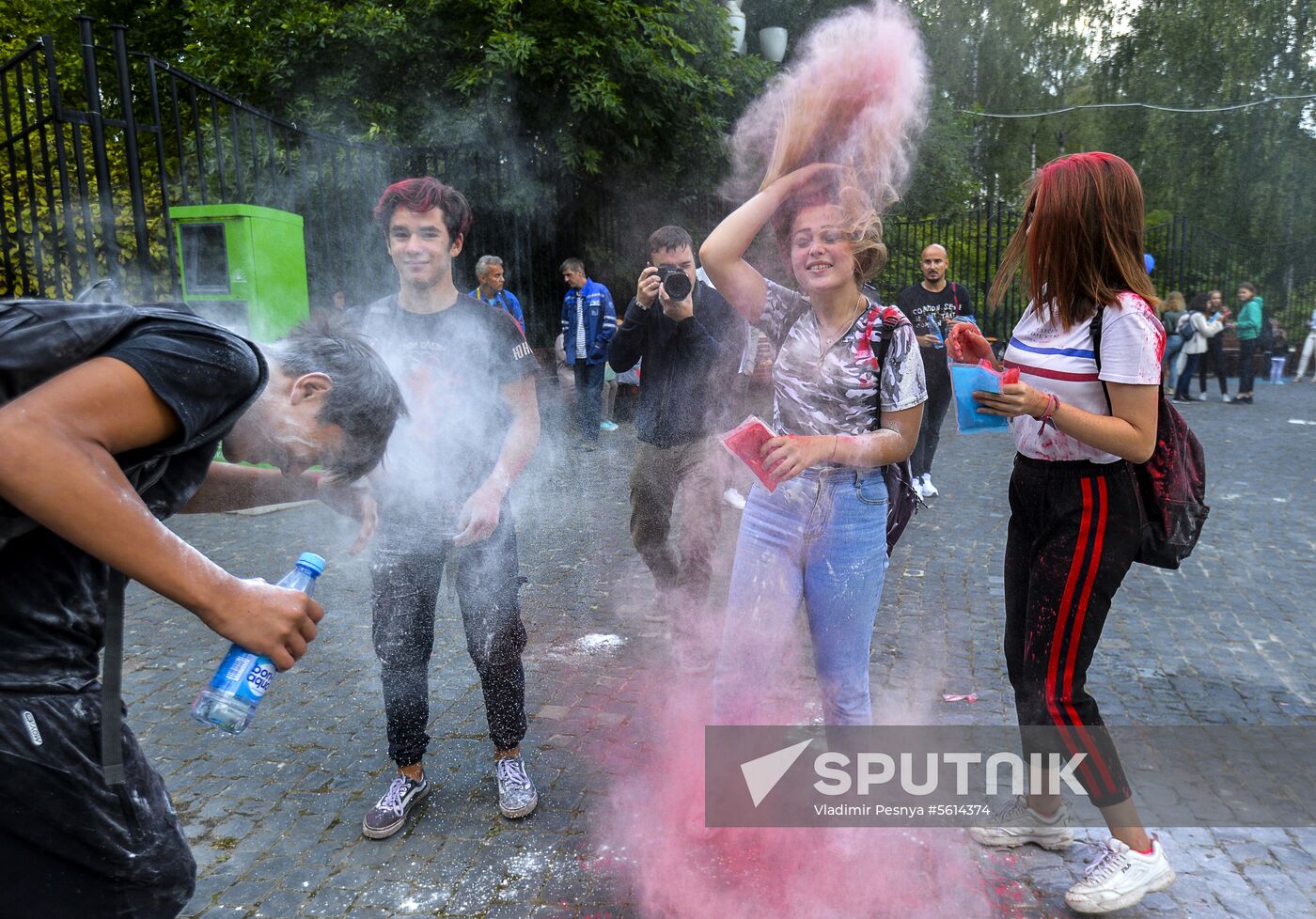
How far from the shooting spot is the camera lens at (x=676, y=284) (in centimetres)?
398

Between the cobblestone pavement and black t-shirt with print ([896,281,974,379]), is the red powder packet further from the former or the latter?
black t-shirt with print ([896,281,974,379])

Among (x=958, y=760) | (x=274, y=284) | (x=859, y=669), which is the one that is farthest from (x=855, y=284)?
(x=274, y=284)

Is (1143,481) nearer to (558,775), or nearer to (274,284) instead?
(558,775)

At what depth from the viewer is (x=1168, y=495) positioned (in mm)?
2498

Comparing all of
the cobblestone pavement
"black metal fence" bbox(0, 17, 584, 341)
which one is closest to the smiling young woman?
the cobblestone pavement

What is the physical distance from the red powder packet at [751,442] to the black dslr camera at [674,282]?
162cm

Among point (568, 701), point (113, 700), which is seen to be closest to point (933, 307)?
point (568, 701)

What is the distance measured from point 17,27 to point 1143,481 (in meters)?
20.7

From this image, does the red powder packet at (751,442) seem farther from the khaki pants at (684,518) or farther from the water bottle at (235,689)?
the khaki pants at (684,518)

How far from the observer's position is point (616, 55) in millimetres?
10336

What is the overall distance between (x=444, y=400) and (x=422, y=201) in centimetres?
65

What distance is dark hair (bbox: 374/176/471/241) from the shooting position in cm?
297

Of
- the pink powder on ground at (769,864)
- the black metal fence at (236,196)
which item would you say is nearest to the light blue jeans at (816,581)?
the pink powder on ground at (769,864)

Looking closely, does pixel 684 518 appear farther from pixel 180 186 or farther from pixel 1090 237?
pixel 180 186
